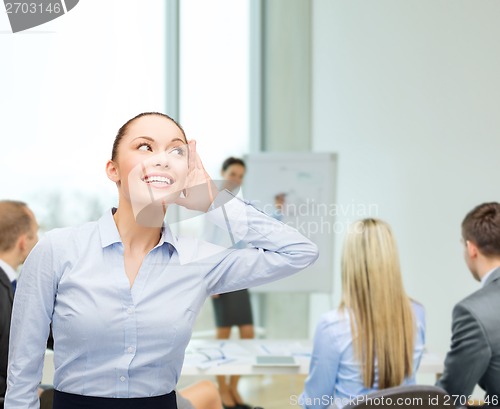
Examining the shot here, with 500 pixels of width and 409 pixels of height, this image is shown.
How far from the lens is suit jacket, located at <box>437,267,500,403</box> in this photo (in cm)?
235

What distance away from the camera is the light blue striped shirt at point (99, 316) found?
4.86 feet

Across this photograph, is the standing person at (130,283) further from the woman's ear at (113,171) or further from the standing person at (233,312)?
the standing person at (233,312)

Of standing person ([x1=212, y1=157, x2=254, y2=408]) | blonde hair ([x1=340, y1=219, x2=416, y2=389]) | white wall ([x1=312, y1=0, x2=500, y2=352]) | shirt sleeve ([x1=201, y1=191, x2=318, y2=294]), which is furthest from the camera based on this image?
standing person ([x1=212, y1=157, x2=254, y2=408])

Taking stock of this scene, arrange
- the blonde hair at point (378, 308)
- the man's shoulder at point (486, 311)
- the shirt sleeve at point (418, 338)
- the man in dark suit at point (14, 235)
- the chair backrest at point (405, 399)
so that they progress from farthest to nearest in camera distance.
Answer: the man in dark suit at point (14, 235), the shirt sleeve at point (418, 338), the blonde hair at point (378, 308), the man's shoulder at point (486, 311), the chair backrest at point (405, 399)

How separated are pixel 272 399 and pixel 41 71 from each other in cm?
298

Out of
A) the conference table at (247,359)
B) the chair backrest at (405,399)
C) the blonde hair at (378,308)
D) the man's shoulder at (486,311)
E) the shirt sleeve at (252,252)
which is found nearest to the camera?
the shirt sleeve at (252,252)

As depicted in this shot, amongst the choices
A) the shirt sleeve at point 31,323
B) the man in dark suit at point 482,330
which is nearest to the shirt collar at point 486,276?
the man in dark suit at point 482,330

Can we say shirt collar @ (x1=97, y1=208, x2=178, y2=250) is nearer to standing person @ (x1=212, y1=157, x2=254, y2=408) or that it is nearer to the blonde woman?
the blonde woman

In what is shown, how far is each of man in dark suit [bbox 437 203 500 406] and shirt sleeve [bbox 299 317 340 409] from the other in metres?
0.40

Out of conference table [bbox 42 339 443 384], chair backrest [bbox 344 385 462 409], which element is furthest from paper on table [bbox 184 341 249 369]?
chair backrest [bbox 344 385 462 409]

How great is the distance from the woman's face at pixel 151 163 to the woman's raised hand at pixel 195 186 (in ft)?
0.07

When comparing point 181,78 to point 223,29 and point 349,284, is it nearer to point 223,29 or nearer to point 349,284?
point 223,29

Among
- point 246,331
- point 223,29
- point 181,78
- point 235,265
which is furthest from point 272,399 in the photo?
point 235,265

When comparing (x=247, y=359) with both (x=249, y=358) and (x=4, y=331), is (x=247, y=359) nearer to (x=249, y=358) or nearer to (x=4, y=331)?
(x=249, y=358)
